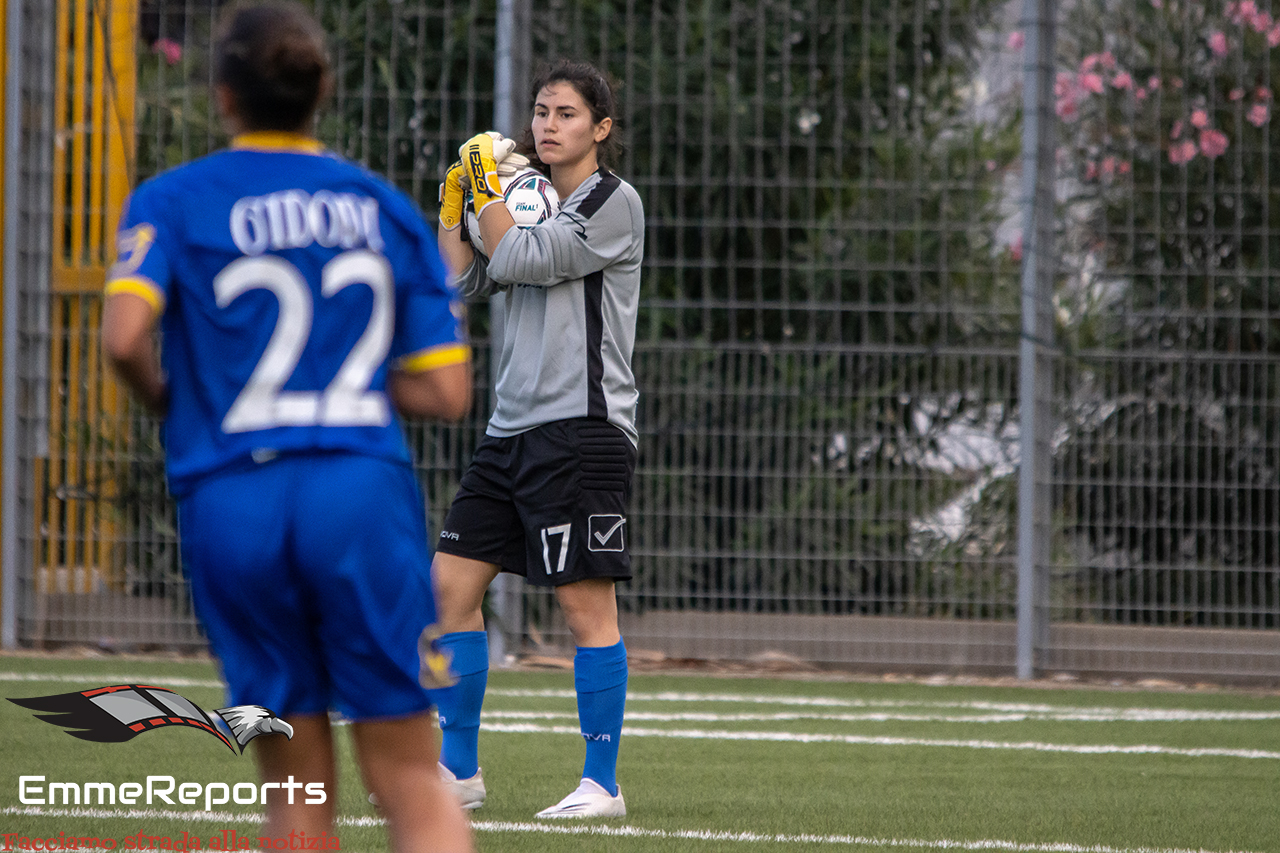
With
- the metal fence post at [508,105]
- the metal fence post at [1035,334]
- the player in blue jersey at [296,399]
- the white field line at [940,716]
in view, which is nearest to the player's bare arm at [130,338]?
the player in blue jersey at [296,399]

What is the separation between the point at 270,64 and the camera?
7.20 ft

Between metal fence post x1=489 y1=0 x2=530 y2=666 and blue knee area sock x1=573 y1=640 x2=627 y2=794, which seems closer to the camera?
blue knee area sock x1=573 y1=640 x2=627 y2=794

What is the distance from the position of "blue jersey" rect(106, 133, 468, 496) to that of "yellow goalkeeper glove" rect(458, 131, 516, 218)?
66.9 inches

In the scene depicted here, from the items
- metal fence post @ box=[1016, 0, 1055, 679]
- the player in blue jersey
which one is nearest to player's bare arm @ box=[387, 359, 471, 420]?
the player in blue jersey

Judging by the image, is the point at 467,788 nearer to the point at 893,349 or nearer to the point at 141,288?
the point at 141,288

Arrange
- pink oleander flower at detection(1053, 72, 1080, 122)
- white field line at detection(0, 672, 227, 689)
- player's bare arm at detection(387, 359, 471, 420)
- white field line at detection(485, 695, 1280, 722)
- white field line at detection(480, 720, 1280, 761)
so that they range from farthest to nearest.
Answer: pink oleander flower at detection(1053, 72, 1080, 122) → white field line at detection(0, 672, 227, 689) → white field line at detection(485, 695, 1280, 722) → white field line at detection(480, 720, 1280, 761) → player's bare arm at detection(387, 359, 471, 420)

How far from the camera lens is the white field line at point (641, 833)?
3.62 m

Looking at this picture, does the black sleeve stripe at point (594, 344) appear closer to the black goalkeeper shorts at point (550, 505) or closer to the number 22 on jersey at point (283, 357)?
the black goalkeeper shorts at point (550, 505)

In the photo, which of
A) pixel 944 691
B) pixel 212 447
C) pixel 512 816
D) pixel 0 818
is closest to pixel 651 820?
pixel 512 816

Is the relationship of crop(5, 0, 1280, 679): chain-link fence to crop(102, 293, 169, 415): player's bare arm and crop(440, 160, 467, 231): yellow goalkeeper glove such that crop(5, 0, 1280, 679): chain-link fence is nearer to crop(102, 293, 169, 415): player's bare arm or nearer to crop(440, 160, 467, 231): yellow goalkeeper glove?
crop(440, 160, 467, 231): yellow goalkeeper glove

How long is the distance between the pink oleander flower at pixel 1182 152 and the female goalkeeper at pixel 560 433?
4.21m

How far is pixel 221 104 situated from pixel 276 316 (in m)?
0.36

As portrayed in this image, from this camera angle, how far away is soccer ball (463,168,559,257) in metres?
4.17

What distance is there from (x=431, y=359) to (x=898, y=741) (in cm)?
356
